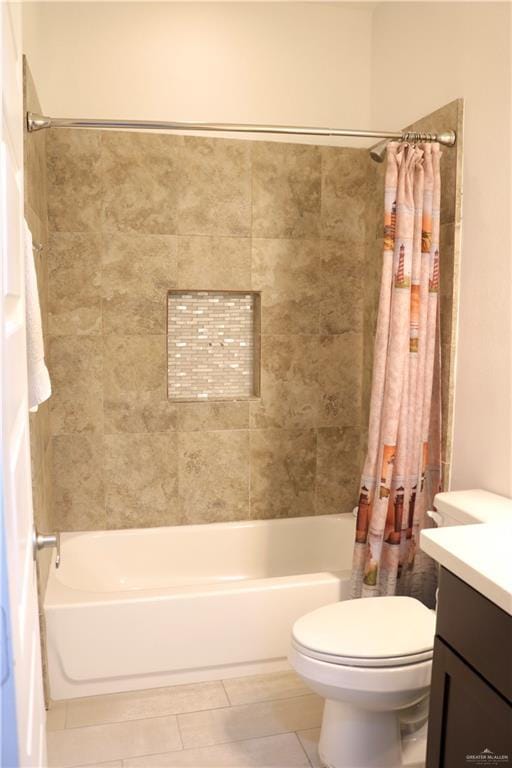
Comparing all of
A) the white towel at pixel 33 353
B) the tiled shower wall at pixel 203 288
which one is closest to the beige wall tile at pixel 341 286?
the tiled shower wall at pixel 203 288

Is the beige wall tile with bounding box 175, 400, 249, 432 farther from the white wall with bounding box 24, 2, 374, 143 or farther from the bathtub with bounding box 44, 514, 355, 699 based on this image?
the white wall with bounding box 24, 2, 374, 143

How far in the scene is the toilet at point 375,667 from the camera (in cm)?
175

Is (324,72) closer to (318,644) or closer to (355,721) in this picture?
(318,644)

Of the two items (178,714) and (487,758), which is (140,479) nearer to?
(178,714)

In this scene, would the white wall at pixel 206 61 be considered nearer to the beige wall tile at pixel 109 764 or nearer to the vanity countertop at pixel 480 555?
the vanity countertop at pixel 480 555

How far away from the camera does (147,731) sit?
6.99 ft

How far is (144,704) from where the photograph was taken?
7.51 ft

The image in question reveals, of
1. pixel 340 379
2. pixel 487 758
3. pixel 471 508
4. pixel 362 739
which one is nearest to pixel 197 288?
pixel 340 379

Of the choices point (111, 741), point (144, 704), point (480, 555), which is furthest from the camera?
point (144, 704)

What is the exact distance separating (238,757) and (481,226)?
1.91 meters

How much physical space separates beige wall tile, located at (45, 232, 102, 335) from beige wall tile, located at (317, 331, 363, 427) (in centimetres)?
109

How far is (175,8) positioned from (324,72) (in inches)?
29.0

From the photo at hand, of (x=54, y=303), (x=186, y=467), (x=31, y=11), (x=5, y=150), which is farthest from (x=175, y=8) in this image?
(x=5, y=150)

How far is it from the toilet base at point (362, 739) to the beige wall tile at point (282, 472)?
1.27 m
